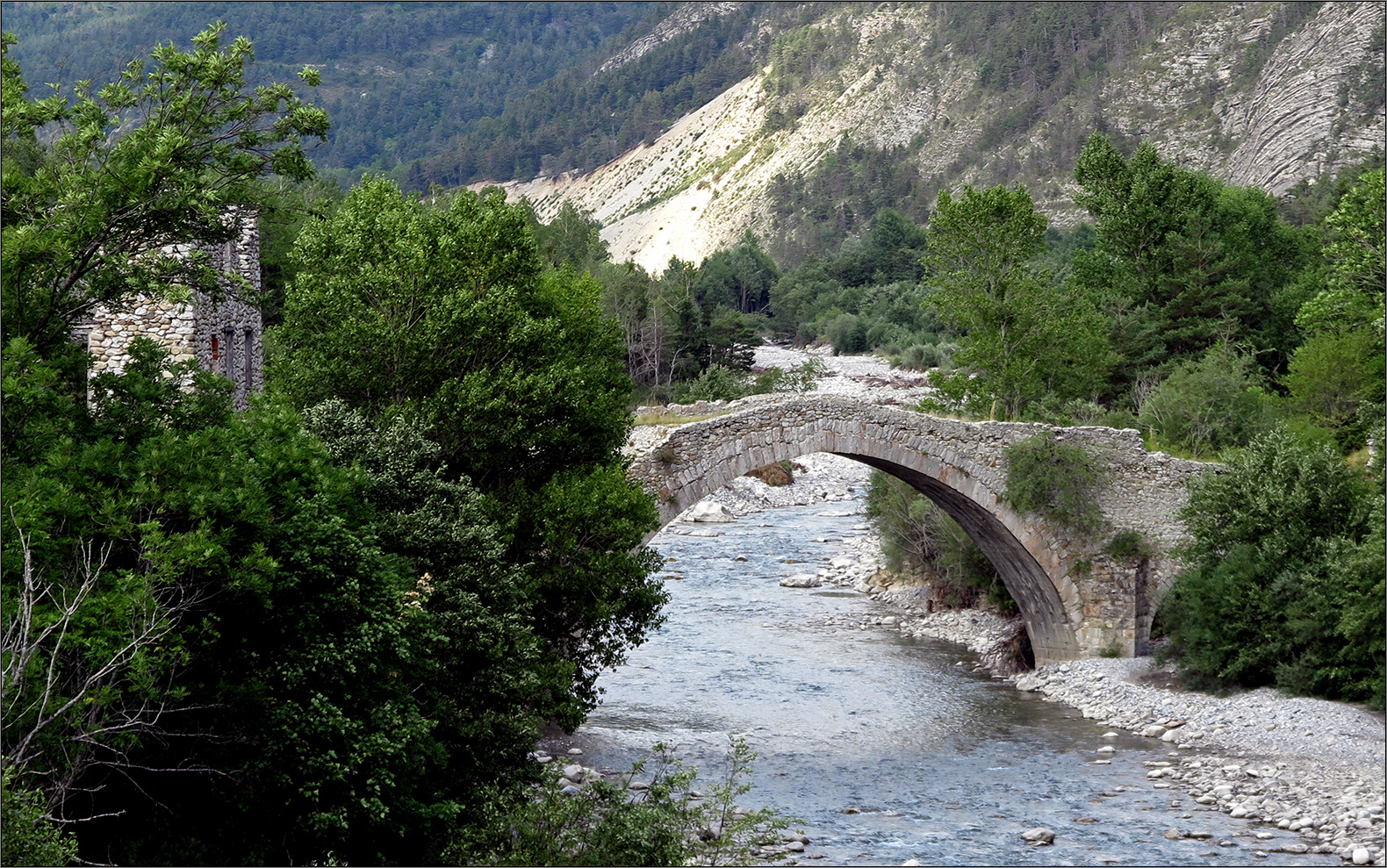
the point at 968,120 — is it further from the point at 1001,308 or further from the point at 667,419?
the point at 667,419

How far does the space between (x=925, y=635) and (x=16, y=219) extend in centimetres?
2129

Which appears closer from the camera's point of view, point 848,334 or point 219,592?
point 219,592

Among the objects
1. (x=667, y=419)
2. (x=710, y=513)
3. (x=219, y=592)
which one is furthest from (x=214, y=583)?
(x=710, y=513)

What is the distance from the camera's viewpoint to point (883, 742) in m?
20.6

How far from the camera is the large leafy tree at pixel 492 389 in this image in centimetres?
1670

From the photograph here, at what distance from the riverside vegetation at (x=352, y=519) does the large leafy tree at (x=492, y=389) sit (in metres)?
0.05

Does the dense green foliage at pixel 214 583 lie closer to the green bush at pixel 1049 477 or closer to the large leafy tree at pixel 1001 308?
the green bush at pixel 1049 477

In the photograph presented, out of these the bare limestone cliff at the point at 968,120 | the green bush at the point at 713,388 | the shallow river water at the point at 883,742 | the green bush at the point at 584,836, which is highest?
the bare limestone cliff at the point at 968,120

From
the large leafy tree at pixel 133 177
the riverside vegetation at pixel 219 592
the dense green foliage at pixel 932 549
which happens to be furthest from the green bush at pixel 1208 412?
the large leafy tree at pixel 133 177

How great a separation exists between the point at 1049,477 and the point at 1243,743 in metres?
5.50

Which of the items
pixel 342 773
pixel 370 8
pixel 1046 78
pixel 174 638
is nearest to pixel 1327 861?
pixel 342 773

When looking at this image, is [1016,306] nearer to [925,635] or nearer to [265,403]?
[925,635]

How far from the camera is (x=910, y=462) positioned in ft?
73.9

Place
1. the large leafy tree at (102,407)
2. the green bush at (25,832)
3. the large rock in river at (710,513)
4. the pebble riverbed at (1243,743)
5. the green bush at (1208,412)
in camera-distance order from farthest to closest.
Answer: the large rock in river at (710,513) < the green bush at (1208,412) < the pebble riverbed at (1243,743) < the large leafy tree at (102,407) < the green bush at (25,832)
